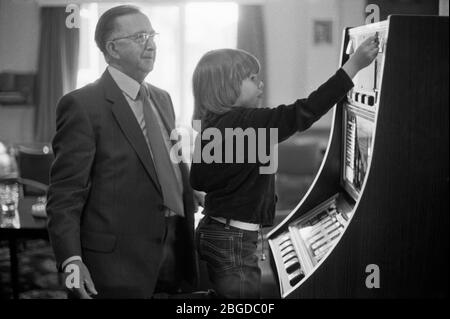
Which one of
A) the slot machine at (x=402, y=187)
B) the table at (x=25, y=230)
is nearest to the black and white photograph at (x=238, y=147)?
the slot machine at (x=402, y=187)

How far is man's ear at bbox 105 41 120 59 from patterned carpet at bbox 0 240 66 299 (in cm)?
156

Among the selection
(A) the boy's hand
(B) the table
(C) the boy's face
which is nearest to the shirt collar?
(C) the boy's face

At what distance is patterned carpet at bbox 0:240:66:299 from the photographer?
289 cm

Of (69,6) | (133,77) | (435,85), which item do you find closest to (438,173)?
(435,85)

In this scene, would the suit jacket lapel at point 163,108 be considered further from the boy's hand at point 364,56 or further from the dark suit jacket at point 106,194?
the boy's hand at point 364,56

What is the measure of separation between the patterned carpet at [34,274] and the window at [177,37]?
1387 millimetres

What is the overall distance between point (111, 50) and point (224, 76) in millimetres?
315

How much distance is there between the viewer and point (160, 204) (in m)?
1.51

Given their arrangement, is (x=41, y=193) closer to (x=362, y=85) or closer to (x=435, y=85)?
(x=362, y=85)

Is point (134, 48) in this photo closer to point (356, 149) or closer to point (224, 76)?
point (224, 76)

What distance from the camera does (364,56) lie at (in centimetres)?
130

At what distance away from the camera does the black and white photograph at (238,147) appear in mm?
1212

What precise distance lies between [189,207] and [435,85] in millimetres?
772

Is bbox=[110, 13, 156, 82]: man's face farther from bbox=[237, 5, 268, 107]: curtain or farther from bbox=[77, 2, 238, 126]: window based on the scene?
bbox=[237, 5, 268, 107]: curtain
